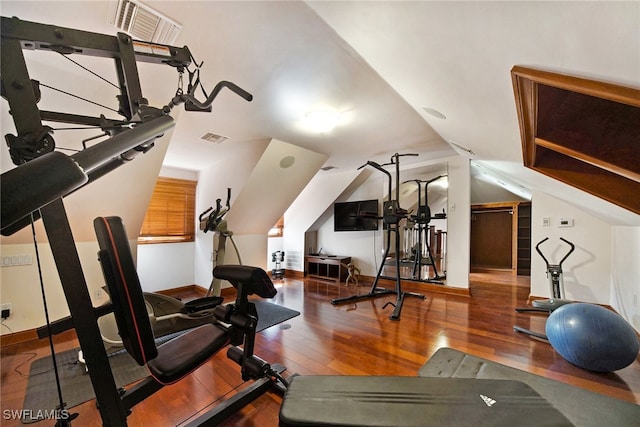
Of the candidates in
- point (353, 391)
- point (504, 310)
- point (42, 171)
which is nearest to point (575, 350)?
point (504, 310)

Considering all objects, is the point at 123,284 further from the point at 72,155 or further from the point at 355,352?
the point at 355,352

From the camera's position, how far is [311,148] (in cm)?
388

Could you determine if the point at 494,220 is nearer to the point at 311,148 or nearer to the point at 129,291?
the point at 311,148

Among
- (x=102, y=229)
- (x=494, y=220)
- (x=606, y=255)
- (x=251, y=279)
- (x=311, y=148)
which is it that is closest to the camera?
(x=102, y=229)

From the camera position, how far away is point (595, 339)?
1883 millimetres

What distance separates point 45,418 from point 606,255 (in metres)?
5.97

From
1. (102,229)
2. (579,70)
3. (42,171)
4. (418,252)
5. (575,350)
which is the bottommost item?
(575,350)

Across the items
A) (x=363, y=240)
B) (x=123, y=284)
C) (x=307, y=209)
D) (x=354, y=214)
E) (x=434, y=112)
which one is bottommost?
(x=363, y=240)

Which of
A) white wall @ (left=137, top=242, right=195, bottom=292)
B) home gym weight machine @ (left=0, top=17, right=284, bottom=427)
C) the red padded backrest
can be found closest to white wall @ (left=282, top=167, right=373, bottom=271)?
white wall @ (left=137, top=242, right=195, bottom=292)

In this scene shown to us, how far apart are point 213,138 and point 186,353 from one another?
2.82 m

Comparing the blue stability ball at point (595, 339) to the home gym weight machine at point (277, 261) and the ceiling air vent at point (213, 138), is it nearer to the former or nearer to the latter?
the ceiling air vent at point (213, 138)

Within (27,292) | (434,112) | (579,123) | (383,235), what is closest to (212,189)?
(27,292)

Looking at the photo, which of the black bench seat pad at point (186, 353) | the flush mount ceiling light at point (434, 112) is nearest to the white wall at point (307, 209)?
the flush mount ceiling light at point (434, 112)

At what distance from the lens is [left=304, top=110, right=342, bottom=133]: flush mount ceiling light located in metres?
2.60
